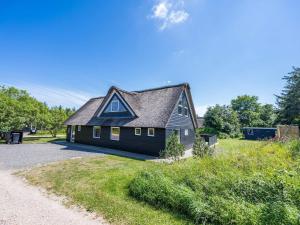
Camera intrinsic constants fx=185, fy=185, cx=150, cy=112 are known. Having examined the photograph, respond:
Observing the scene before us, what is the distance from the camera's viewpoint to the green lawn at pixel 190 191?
472 cm

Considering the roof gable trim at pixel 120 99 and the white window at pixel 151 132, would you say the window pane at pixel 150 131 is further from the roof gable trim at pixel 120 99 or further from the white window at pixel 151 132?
the roof gable trim at pixel 120 99

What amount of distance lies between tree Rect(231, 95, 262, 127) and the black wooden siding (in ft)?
124

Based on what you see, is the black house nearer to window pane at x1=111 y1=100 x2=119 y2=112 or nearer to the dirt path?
window pane at x1=111 y1=100 x2=119 y2=112

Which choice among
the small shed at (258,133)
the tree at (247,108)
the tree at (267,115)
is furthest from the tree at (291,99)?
the tree at (267,115)

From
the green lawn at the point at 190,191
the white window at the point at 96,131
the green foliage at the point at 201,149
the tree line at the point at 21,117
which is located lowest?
the green lawn at the point at 190,191

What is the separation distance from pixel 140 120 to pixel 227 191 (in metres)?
12.0

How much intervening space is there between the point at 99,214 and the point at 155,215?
1561mm

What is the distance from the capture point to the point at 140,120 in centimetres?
1689

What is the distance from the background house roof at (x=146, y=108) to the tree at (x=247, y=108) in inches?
1652

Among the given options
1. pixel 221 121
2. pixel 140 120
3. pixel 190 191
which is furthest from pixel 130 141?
pixel 221 121

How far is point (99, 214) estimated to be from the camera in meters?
5.15

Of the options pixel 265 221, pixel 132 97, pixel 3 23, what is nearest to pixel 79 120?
pixel 132 97

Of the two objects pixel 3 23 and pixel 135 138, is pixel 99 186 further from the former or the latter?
pixel 3 23

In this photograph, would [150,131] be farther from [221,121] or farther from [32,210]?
[221,121]
